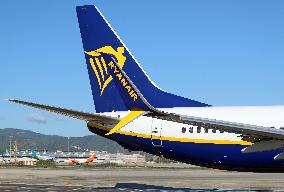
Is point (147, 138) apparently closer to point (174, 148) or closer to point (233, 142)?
point (174, 148)

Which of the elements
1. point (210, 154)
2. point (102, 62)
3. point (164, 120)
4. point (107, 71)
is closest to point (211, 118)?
point (210, 154)

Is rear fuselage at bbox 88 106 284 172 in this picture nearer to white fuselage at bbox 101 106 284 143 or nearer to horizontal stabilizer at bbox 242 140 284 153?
white fuselage at bbox 101 106 284 143

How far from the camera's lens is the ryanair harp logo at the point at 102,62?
3048cm

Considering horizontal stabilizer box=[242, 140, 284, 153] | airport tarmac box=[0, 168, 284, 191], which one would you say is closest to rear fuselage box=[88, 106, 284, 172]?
horizontal stabilizer box=[242, 140, 284, 153]

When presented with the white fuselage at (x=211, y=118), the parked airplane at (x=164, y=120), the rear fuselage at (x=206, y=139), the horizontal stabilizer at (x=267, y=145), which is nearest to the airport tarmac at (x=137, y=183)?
the rear fuselage at (x=206, y=139)

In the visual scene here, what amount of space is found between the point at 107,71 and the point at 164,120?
17.5ft

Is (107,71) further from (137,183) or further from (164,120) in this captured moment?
(137,183)

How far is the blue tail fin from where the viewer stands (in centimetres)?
3041

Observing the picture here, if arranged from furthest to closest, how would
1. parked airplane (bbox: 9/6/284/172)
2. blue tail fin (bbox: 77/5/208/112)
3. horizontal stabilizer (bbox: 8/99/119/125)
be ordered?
blue tail fin (bbox: 77/5/208/112), parked airplane (bbox: 9/6/284/172), horizontal stabilizer (bbox: 8/99/119/125)

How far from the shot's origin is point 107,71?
30.4 m

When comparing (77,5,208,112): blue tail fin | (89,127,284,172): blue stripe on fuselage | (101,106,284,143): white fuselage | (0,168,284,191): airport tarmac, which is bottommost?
(0,168,284,191): airport tarmac

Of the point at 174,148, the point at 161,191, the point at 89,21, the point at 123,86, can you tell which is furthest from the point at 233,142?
the point at 89,21

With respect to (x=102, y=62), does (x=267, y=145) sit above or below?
below

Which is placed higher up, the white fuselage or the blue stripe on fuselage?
the white fuselage
